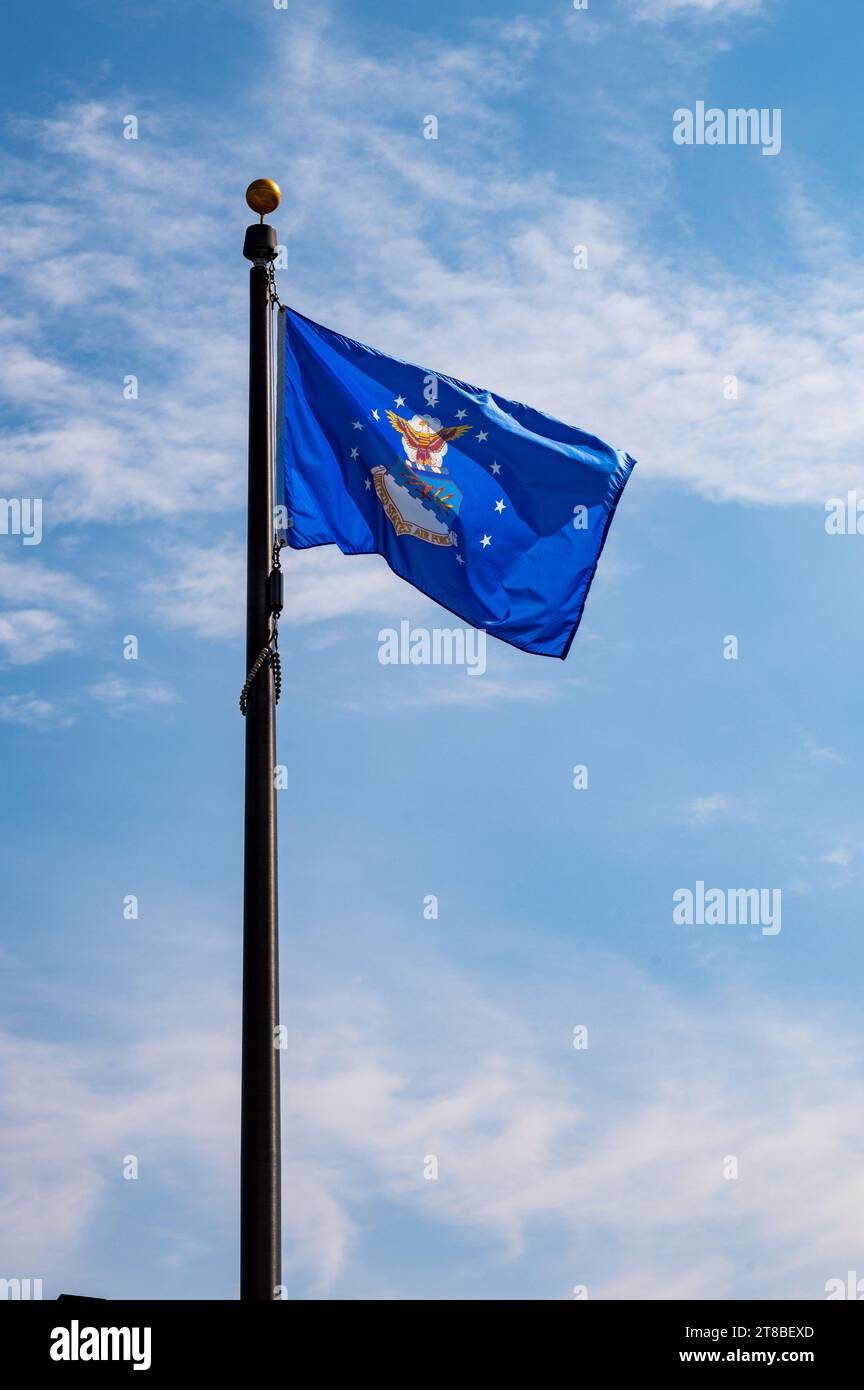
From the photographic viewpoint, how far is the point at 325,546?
1335 centimetres

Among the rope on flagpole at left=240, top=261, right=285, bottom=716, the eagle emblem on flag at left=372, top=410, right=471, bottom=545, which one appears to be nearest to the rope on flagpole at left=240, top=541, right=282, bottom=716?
the rope on flagpole at left=240, top=261, right=285, bottom=716

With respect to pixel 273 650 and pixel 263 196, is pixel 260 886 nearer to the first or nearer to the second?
pixel 273 650

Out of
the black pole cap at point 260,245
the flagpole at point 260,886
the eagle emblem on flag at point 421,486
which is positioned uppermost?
the black pole cap at point 260,245

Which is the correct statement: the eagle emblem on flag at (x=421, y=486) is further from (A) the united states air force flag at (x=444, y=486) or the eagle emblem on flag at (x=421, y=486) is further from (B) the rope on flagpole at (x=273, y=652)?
(B) the rope on flagpole at (x=273, y=652)

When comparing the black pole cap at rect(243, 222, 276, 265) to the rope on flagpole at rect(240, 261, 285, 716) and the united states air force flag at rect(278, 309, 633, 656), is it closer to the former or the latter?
the united states air force flag at rect(278, 309, 633, 656)

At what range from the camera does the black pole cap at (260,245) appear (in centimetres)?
1291

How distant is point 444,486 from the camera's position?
14.1 metres

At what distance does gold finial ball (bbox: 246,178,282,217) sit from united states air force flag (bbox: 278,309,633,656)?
87cm

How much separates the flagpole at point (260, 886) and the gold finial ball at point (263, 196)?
0.31 m

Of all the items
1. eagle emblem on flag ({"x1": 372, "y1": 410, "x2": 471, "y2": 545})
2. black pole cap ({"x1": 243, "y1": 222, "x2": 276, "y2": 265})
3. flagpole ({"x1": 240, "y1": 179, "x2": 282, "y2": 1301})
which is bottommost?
flagpole ({"x1": 240, "y1": 179, "x2": 282, "y2": 1301})

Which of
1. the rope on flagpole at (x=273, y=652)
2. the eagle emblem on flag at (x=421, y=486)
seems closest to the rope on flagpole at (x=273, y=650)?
the rope on flagpole at (x=273, y=652)

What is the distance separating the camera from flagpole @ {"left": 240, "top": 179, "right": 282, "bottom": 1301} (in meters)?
10.2
